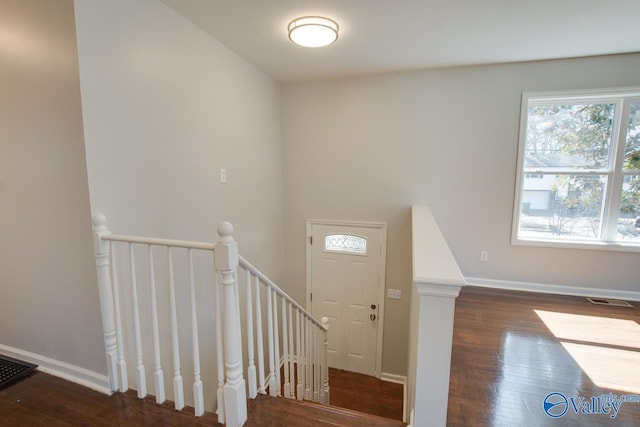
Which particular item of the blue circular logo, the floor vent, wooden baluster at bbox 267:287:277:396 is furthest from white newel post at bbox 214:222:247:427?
the floor vent

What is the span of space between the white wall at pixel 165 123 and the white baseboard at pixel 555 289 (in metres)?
2.83

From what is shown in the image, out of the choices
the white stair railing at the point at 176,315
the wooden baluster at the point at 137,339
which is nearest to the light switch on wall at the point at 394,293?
the white stair railing at the point at 176,315

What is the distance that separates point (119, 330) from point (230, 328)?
0.73 metres

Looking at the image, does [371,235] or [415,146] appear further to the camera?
[371,235]

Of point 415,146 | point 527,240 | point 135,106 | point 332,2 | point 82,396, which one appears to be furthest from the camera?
point 415,146

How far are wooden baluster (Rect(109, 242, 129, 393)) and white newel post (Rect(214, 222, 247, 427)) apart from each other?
2.24 ft

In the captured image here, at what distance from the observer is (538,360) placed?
82.5 inches

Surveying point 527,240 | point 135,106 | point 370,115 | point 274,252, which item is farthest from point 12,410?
point 527,240

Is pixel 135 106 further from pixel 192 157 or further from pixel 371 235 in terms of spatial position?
pixel 371 235

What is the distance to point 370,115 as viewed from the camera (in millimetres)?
3600

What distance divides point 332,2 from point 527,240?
3180 millimetres

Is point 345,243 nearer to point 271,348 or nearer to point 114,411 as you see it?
point 271,348

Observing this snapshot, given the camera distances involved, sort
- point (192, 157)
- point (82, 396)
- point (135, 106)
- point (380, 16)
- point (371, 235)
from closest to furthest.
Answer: point (82, 396)
point (135, 106)
point (380, 16)
point (192, 157)
point (371, 235)

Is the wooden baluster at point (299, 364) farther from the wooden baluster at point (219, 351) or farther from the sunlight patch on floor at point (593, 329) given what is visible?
the sunlight patch on floor at point (593, 329)
